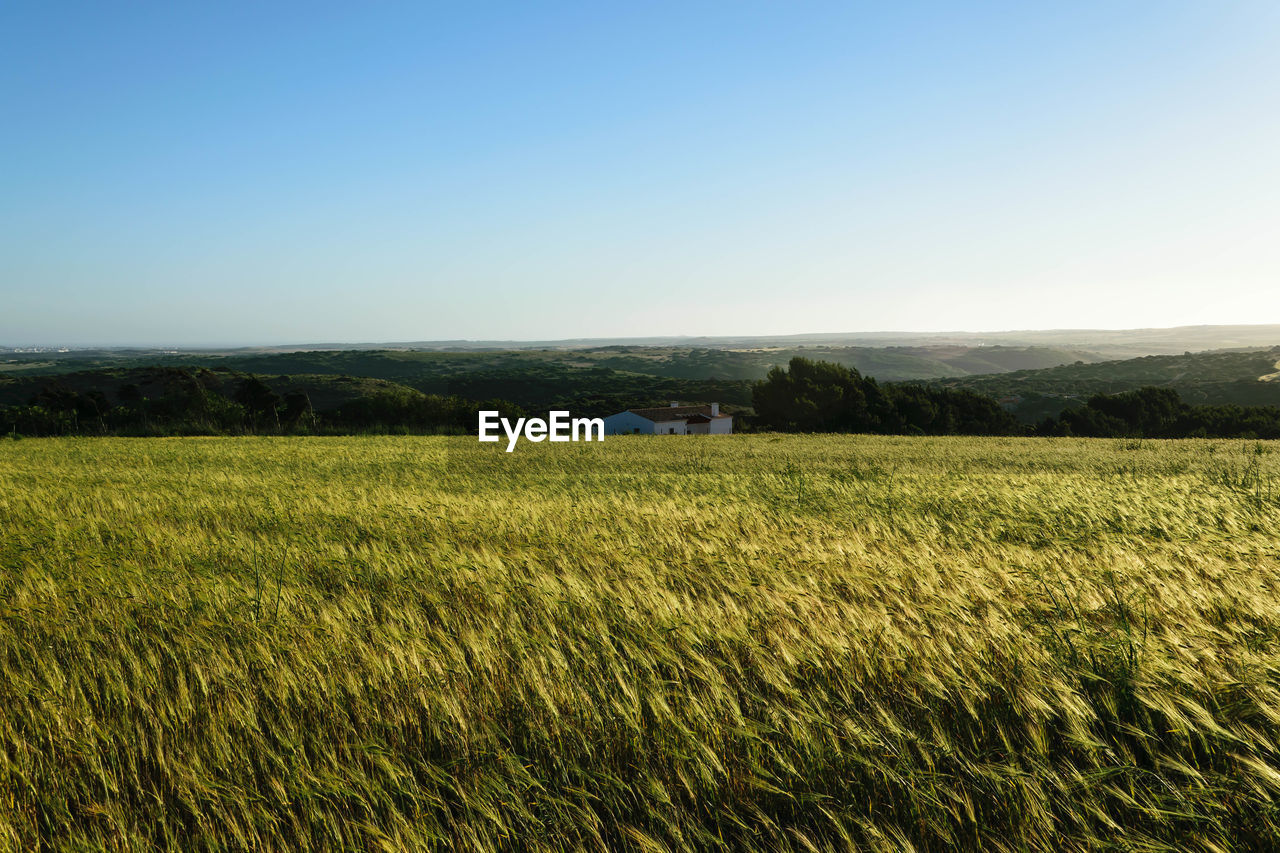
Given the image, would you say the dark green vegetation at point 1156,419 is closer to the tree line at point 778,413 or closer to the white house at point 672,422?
the tree line at point 778,413

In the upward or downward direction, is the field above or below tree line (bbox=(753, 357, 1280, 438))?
above

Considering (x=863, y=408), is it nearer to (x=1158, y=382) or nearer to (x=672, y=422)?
(x=672, y=422)

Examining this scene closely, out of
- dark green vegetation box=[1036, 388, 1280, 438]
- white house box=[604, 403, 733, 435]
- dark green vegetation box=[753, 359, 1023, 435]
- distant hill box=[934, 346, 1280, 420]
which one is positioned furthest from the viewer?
distant hill box=[934, 346, 1280, 420]

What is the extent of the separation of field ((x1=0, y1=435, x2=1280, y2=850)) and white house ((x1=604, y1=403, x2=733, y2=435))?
52.0 metres

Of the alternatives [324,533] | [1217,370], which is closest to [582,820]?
[324,533]

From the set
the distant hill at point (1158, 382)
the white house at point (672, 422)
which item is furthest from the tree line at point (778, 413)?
the distant hill at point (1158, 382)

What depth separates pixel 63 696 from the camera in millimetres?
2863

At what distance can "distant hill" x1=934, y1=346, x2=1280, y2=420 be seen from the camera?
82750mm

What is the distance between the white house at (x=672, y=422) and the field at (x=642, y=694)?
5196 cm

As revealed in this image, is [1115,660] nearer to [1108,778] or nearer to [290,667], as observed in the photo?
[1108,778]

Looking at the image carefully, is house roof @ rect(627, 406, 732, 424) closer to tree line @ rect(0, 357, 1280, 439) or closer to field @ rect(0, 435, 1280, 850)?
tree line @ rect(0, 357, 1280, 439)

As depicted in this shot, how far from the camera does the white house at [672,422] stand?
5822 centimetres

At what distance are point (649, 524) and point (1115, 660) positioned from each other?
4688mm

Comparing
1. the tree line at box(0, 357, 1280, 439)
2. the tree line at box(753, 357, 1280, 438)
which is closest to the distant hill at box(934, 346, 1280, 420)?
the tree line at box(753, 357, 1280, 438)
